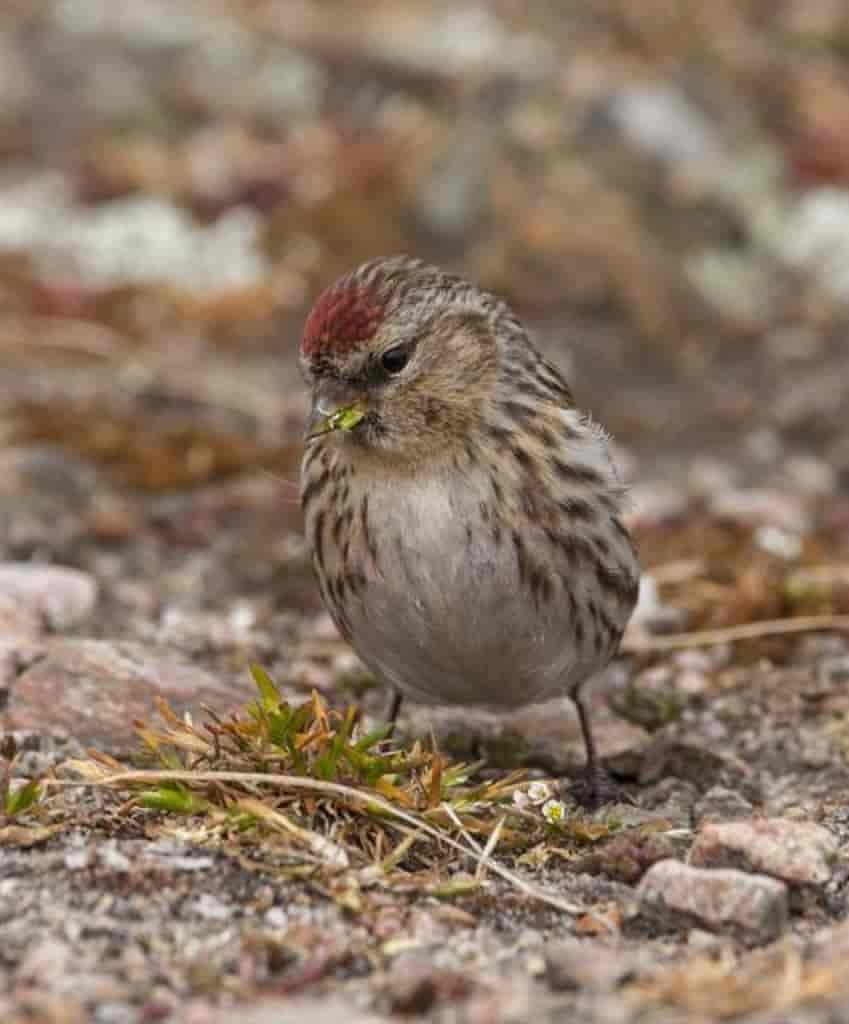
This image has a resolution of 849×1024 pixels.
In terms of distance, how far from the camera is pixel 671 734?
4.66 m

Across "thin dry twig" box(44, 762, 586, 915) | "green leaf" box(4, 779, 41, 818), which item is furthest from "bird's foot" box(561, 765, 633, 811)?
"green leaf" box(4, 779, 41, 818)

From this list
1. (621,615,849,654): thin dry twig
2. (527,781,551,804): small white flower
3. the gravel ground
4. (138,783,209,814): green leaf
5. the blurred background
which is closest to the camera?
the gravel ground

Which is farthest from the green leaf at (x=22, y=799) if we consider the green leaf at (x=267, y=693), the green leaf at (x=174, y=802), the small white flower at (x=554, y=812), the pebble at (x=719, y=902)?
the pebble at (x=719, y=902)

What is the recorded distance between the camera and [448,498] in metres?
3.98

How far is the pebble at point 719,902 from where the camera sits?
303 cm

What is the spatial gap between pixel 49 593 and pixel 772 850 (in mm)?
2433

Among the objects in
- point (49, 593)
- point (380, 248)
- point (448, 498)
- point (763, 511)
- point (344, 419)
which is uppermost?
point (380, 248)

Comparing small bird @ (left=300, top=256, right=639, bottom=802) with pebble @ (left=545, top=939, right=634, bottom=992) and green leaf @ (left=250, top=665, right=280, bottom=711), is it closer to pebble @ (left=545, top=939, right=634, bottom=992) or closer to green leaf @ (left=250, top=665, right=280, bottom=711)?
green leaf @ (left=250, top=665, right=280, bottom=711)

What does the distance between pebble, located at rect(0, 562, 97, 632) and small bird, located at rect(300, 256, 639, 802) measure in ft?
3.41

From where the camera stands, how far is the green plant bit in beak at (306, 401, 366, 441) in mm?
3951

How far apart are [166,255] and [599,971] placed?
5.17m

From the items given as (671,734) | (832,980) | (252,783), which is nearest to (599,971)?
(832,980)

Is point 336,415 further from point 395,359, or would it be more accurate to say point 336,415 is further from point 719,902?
point 719,902

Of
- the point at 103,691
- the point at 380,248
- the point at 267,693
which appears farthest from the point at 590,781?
the point at 380,248
